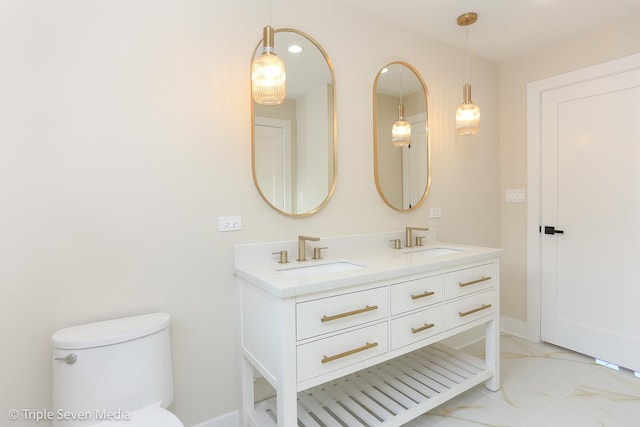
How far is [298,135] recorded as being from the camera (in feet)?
6.57

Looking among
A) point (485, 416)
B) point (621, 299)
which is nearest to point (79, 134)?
point (485, 416)

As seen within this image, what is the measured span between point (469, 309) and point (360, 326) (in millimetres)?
862

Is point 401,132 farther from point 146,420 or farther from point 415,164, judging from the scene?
point 146,420

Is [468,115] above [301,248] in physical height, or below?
above

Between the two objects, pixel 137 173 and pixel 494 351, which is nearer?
pixel 137 173

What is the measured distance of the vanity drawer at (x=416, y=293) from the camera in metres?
1.65

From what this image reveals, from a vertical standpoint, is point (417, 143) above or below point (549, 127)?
below

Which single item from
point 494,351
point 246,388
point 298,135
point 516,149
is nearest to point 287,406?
point 246,388

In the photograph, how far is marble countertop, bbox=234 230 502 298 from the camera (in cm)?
142

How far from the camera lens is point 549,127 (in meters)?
2.82

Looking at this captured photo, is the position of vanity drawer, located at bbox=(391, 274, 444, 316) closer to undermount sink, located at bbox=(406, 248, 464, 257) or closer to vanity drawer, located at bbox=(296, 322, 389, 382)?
vanity drawer, located at bbox=(296, 322, 389, 382)

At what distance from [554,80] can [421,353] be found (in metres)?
2.48

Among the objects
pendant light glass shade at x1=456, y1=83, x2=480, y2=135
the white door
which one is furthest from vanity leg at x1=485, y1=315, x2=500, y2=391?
pendant light glass shade at x1=456, y1=83, x2=480, y2=135

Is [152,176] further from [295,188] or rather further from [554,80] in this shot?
[554,80]
